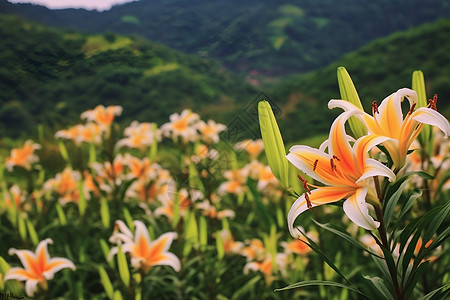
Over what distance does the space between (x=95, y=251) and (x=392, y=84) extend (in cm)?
440

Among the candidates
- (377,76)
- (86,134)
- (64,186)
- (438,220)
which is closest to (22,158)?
(64,186)

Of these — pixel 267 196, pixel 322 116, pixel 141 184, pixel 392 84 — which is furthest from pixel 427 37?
pixel 141 184

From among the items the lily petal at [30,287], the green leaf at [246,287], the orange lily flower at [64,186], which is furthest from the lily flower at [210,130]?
the lily petal at [30,287]

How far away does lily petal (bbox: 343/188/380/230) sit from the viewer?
1.30ft

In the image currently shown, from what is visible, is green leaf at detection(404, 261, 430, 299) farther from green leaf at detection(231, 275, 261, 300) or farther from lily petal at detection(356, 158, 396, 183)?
green leaf at detection(231, 275, 261, 300)

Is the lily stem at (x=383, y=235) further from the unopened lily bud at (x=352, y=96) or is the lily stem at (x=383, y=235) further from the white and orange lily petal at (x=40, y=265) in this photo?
the white and orange lily petal at (x=40, y=265)

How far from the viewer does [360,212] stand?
403 millimetres

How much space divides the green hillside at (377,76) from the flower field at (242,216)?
1619mm

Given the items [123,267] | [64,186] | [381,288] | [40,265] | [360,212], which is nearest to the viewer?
[360,212]

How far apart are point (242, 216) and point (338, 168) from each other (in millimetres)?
1746

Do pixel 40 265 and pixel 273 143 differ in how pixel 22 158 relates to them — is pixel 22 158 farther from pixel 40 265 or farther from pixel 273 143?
pixel 273 143

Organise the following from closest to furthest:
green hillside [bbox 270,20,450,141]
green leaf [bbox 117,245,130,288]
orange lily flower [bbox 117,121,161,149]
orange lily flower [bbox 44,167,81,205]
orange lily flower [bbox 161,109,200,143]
Result: green leaf [bbox 117,245,130,288]
orange lily flower [bbox 161,109,200,143]
orange lily flower [bbox 117,121,161,149]
orange lily flower [bbox 44,167,81,205]
green hillside [bbox 270,20,450,141]

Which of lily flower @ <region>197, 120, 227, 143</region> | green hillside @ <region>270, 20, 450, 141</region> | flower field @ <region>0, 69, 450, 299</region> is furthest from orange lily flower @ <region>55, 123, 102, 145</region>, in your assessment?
green hillside @ <region>270, 20, 450, 141</region>

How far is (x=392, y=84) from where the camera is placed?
4988mm
